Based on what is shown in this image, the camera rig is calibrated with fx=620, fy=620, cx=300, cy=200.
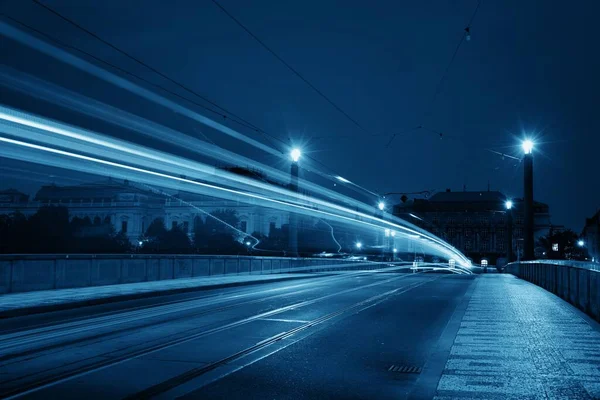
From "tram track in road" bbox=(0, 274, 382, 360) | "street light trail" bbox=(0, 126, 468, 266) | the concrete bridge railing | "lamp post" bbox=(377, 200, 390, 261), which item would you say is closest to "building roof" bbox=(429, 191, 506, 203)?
"lamp post" bbox=(377, 200, 390, 261)

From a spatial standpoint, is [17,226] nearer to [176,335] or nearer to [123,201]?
[123,201]

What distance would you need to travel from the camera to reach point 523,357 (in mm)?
8883

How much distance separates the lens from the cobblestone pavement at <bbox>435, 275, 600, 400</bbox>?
6758 millimetres

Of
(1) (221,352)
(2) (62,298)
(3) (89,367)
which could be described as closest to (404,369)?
(1) (221,352)

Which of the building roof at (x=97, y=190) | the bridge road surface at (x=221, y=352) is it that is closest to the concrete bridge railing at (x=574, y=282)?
the bridge road surface at (x=221, y=352)

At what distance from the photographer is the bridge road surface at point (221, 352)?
686 centimetres

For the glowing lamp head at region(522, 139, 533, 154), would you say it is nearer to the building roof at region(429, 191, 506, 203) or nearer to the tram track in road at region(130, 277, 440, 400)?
the tram track in road at region(130, 277, 440, 400)

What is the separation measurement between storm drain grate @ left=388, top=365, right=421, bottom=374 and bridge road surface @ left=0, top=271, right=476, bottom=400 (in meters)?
0.01

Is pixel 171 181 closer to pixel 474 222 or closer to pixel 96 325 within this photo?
pixel 96 325

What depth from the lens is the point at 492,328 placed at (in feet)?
39.3

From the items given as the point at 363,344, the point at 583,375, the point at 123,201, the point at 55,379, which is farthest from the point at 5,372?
the point at 123,201

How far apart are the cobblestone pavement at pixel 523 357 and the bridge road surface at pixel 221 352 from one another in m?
0.41

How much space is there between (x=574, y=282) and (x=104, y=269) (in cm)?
1607

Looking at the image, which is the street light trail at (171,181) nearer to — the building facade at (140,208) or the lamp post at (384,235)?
the lamp post at (384,235)
